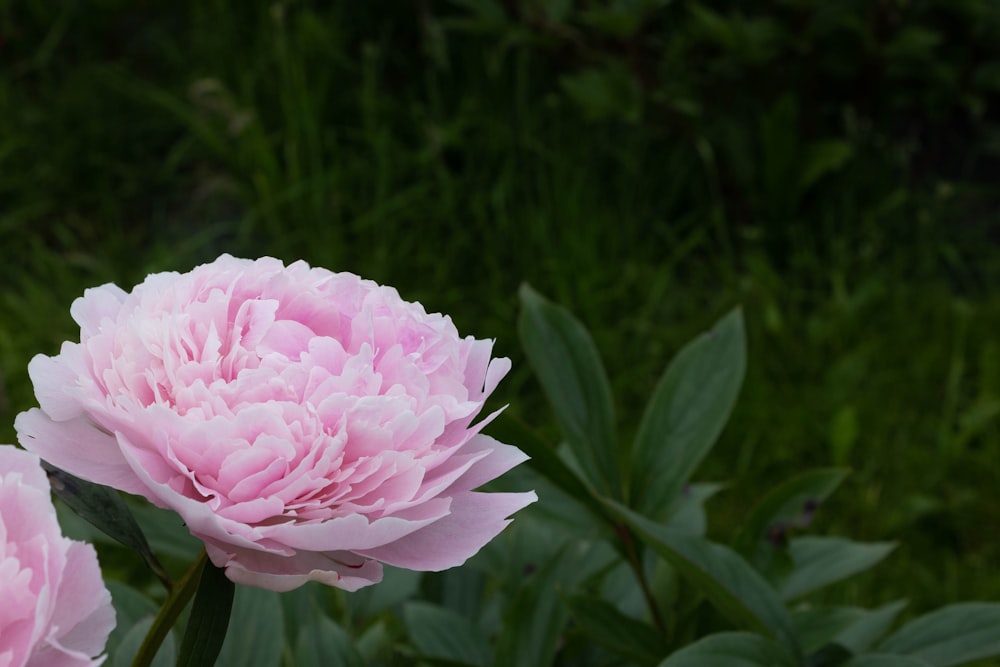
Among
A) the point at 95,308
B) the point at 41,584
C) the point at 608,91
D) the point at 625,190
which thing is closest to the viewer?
the point at 41,584

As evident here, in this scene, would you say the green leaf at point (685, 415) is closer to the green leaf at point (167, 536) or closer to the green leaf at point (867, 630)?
the green leaf at point (867, 630)

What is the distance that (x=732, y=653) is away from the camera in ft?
2.03

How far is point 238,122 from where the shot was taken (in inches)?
87.5

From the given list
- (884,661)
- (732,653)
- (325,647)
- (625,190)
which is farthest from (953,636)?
(625,190)

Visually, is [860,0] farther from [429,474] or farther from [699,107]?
[429,474]

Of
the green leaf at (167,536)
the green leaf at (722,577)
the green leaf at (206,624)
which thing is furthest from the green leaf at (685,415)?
the green leaf at (206,624)

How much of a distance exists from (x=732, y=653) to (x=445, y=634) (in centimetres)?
28

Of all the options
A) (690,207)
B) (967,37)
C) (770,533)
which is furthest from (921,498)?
(770,533)

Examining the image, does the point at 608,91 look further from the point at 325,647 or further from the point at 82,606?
the point at 82,606

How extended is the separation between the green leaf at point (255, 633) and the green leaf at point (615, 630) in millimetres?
179

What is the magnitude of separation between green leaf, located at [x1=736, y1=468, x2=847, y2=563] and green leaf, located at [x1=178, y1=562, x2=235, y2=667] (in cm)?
48

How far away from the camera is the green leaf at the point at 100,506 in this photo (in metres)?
0.44

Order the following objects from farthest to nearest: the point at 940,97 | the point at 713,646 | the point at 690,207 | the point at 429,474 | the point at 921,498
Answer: the point at 690,207 < the point at 940,97 < the point at 921,498 < the point at 713,646 < the point at 429,474

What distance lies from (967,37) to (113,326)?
2.26 m
